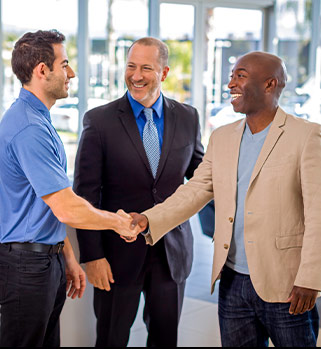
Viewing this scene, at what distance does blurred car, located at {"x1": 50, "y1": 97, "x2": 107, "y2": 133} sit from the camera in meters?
5.96

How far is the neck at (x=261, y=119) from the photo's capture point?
2227mm

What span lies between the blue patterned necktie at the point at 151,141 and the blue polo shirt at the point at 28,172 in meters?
0.53

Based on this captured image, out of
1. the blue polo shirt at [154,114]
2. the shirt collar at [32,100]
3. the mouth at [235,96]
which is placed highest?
the mouth at [235,96]

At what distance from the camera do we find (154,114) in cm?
279

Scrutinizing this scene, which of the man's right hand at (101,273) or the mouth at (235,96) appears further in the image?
the man's right hand at (101,273)

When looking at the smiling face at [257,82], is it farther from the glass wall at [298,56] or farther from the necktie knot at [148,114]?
the glass wall at [298,56]

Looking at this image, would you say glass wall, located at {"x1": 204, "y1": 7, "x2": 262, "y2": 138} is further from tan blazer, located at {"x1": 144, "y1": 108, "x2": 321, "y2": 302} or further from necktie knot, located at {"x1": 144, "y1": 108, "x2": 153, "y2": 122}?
tan blazer, located at {"x1": 144, "y1": 108, "x2": 321, "y2": 302}

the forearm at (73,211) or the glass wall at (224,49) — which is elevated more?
the glass wall at (224,49)

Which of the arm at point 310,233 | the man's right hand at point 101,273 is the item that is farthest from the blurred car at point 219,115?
the arm at point 310,233

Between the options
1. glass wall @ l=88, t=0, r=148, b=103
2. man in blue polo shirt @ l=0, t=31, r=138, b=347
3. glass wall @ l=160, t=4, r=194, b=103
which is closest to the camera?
man in blue polo shirt @ l=0, t=31, r=138, b=347

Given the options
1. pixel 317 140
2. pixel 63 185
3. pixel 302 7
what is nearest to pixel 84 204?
pixel 63 185

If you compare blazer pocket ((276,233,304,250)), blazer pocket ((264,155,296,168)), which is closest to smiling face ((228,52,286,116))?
blazer pocket ((264,155,296,168))

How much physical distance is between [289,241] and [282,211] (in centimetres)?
11

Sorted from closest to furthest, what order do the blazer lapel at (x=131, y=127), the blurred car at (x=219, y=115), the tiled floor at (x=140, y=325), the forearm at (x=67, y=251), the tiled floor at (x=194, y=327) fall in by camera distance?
the forearm at (x=67, y=251), the blazer lapel at (x=131, y=127), the tiled floor at (x=140, y=325), the tiled floor at (x=194, y=327), the blurred car at (x=219, y=115)
